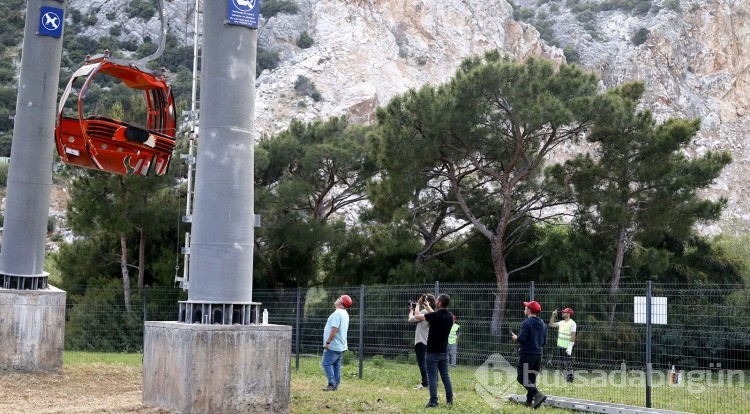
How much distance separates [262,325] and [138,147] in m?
4.99

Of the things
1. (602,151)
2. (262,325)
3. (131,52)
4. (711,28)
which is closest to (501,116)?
(602,151)

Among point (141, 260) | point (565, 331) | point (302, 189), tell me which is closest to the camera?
point (565, 331)

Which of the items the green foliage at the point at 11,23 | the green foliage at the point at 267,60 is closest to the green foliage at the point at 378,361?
the green foliage at the point at 11,23

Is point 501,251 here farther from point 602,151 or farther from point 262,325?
point 262,325

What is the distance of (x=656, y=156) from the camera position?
27.5 meters

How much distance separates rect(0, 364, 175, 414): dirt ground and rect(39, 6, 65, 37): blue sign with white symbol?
633 cm

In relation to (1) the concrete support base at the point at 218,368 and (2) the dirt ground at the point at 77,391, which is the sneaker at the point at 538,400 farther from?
(2) the dirt ground at the point at 77,391

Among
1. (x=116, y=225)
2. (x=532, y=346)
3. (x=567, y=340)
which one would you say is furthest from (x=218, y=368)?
(x=116, y=225)

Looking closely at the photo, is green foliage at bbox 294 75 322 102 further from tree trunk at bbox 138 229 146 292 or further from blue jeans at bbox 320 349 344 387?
blue jeans at bbox 320 349 344 387

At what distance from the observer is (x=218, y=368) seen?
9469 mm

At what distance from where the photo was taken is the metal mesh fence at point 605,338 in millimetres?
13375

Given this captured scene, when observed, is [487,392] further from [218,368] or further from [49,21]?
[49,21]

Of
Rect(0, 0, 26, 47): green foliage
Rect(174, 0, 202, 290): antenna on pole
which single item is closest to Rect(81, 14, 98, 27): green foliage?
Rect(0, 0, 26, 47): green foliage

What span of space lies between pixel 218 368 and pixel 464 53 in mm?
80592
